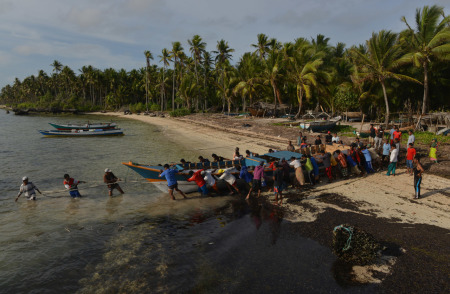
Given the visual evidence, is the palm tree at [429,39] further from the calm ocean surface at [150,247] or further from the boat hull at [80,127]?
the boat hull at [80,127]

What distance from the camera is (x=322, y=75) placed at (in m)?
35.8

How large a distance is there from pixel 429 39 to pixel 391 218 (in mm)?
22180

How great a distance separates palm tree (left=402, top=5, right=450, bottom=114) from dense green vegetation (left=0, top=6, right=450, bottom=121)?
0.23 ft

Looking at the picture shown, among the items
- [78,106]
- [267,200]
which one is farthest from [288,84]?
[78,106]

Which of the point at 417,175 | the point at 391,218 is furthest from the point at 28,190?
the point at 417,175

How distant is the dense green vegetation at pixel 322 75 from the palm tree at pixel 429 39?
0.07m

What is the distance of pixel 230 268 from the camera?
7074 millimetres

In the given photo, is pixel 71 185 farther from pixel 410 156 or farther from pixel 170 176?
pixel 410 156

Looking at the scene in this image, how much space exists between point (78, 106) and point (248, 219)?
320ft

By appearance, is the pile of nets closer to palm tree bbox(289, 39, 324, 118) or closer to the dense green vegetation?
the dense green vegetation

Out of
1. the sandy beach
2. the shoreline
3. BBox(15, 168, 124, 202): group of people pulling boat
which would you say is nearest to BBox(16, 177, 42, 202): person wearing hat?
BBox(15, 168, 124, 202): group of people pulling boat

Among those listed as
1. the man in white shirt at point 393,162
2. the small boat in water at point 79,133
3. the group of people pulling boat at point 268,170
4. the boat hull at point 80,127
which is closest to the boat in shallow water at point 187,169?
the group of people pulling boat at point 268,170

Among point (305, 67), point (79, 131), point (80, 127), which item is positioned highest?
point (305, 67)

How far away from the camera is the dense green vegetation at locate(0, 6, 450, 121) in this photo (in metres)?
23.3
